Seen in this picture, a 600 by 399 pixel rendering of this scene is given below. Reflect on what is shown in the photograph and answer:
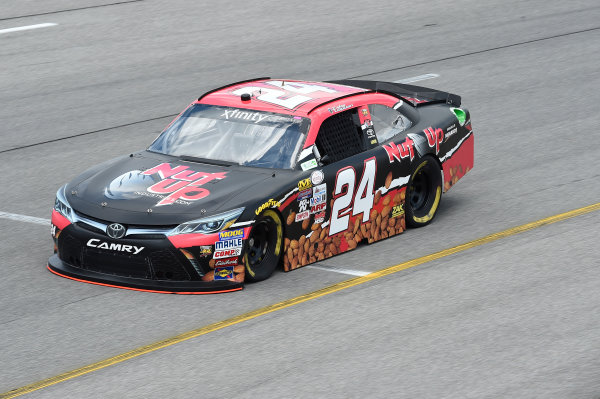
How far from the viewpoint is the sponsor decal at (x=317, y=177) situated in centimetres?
989

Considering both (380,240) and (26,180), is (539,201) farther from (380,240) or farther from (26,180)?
(26,180)

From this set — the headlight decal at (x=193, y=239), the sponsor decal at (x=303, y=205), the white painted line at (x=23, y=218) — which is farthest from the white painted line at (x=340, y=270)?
the white painted line at (x=23, y=218)

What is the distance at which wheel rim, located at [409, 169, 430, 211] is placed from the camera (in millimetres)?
11414

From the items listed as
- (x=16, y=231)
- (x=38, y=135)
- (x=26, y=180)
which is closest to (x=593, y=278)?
(x=16, y=231)

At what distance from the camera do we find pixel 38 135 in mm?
14734

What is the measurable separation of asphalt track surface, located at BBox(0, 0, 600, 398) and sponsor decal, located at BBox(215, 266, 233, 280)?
0.71 feet

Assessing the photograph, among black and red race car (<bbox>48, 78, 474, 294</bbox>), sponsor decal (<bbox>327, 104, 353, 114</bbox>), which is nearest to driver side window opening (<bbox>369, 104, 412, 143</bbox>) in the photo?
black and red race car (<bbox>48, 78, 474, 294</bbox>)

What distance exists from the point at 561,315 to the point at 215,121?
3712 millimetres

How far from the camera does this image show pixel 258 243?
9586 mm

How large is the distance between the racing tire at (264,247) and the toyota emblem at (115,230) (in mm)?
1060

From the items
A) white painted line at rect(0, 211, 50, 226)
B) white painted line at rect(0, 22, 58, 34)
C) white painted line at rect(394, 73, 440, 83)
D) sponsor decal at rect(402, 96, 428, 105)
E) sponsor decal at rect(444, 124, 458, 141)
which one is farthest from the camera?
white painted line at rect(0, 22, 58, 34)

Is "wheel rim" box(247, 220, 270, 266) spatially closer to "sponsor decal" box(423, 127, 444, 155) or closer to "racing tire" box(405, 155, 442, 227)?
"racing tire" box(405, 155, 442, 227)

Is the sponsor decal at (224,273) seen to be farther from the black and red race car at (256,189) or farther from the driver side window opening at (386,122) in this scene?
the driver side window opening at (386,122)

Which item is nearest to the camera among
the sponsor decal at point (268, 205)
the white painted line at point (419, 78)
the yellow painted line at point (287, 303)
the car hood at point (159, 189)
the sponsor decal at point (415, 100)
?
the yellow painted line at point (287, 303)
